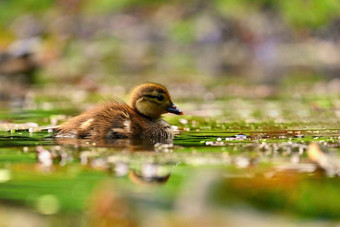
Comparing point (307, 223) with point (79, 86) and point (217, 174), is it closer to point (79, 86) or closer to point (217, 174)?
point (217, 174)

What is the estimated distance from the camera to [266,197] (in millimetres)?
4125

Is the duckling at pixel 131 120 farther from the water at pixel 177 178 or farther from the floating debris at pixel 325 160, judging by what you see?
the floating debris at pixel 325 160

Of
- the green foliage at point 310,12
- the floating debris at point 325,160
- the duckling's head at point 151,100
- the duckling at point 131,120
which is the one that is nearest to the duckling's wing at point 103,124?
the duckling at point 131,120

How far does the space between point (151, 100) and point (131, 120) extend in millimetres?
360

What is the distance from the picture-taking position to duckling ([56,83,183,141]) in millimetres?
6695

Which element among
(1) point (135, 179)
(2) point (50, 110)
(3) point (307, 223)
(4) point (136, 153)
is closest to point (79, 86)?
(2) point (50, 110)

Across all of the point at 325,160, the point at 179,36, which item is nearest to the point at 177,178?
the point at 325,160

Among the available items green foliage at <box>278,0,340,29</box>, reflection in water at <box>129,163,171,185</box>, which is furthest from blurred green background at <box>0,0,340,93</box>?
reflection in water at <box>129,163,171,185</box>

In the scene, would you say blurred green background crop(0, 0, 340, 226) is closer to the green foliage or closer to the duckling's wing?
the green foliage

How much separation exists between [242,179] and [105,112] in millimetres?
2462

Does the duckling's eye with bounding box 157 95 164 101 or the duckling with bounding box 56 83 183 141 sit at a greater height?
the duckling's eye with bounding box 157 95 164 101

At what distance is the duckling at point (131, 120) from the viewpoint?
22.0 feet

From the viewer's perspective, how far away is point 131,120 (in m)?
6.80

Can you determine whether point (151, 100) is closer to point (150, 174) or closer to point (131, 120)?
point (131, 120)
